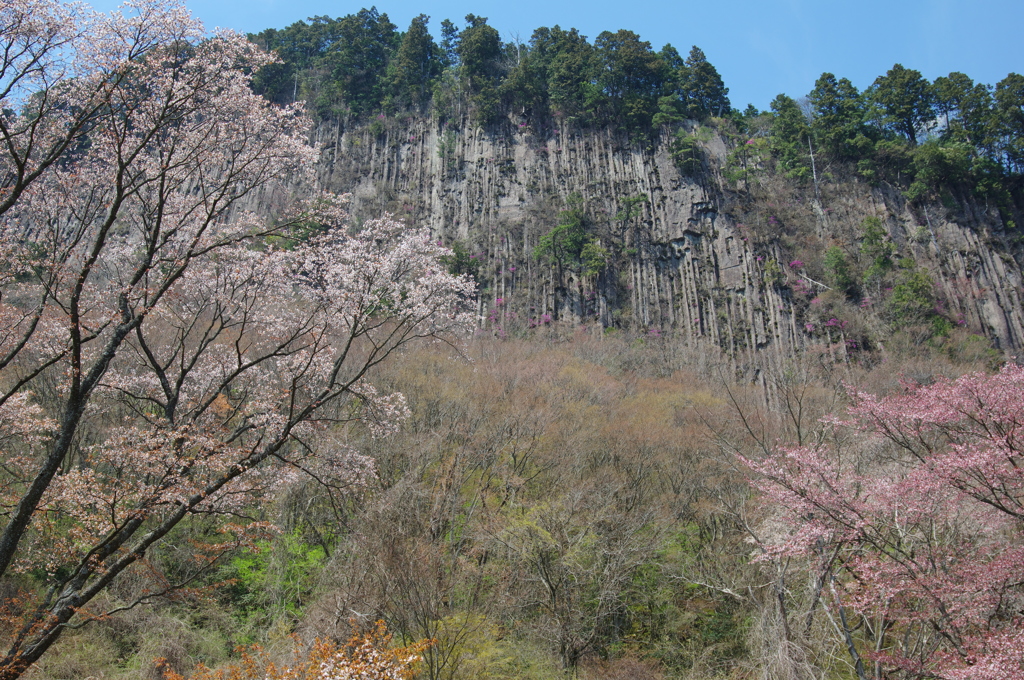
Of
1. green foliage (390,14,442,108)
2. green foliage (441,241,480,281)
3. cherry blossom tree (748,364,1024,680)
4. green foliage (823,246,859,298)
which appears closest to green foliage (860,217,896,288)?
green foliage (823,246,859,298)

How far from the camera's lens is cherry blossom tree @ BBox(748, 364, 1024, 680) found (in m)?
8.46

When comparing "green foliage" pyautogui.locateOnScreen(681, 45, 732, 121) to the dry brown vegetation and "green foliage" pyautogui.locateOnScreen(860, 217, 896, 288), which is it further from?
the dry brown vegetation

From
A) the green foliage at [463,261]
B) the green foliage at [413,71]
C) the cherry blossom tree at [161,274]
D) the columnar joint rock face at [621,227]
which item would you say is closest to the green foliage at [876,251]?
the columnar joint rock face at [621,227]

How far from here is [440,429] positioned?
65.7 feet

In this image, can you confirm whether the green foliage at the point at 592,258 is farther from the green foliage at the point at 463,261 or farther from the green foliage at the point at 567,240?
the green foliage at the point at 463,261

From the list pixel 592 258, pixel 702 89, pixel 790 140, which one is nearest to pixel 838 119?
pixel 790 140

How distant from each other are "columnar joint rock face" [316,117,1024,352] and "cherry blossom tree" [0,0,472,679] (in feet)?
96.1

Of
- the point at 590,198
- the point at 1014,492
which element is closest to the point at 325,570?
the point at 1014,492

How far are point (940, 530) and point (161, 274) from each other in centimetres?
1418

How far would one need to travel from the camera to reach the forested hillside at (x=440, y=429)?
8086 mm

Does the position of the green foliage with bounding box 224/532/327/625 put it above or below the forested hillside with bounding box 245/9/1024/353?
below

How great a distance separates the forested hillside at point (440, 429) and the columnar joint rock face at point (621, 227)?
44 centimetres

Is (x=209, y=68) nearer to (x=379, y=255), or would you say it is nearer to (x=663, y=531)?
(x=379, y=255)

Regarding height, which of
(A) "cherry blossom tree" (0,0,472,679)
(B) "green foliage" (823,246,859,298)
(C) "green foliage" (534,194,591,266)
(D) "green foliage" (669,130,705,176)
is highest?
(D) "green foliage" (669,130,705,176)
